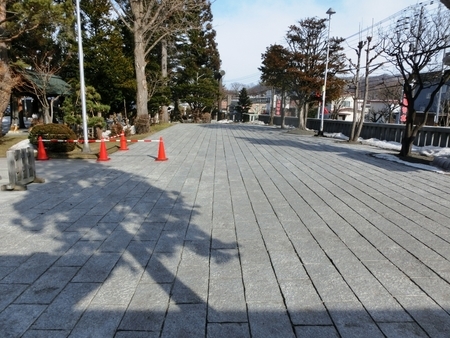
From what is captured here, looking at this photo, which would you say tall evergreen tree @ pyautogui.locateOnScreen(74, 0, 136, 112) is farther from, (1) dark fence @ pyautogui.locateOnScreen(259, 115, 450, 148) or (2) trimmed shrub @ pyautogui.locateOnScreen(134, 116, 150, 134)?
(1) dark fence @ pyautogui.locateOnScreen(259, 115, 450, 148)

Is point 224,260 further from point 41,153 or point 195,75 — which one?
point 195,75

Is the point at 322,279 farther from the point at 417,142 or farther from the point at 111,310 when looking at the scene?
the point at 417,142

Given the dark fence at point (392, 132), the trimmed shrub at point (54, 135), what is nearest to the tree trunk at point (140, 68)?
the trimmed shrub at point (54, 135)

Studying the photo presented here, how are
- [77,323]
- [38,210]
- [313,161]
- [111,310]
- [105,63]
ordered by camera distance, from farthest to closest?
[105,63] → [313,161] → [38,210] → [111,310] → [77,323]

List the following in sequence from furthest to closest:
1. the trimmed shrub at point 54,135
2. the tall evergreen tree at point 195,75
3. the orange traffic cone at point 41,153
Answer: the tall evergreen tree at point 195,75
the trimmed shrub at point 54,135
the orange traffic cone at point 41,153

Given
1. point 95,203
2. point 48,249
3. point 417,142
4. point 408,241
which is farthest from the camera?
point 417,142

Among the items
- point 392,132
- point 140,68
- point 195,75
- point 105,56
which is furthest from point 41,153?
point 195,75

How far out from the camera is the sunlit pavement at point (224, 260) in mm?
2361

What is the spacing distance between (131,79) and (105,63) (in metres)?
1.94

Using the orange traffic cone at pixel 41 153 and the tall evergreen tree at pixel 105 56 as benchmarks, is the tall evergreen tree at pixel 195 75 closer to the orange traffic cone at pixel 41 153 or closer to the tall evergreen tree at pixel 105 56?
the tall evergreen tree at pixel 105 56

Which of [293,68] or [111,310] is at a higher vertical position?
[293,68]

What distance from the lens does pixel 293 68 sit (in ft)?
74.5

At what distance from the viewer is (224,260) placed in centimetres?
333

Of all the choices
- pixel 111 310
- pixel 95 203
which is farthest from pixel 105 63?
pixel 111 310
